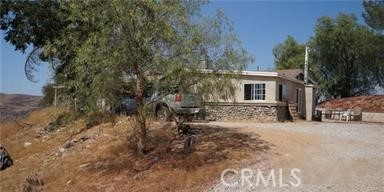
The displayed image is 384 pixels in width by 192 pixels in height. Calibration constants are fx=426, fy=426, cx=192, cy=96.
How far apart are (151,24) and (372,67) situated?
107 ft

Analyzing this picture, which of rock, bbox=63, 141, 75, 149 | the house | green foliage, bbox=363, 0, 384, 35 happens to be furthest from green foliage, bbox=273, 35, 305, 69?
rock, bbox=63, 141, 75, 149

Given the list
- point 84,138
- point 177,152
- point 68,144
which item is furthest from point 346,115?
point 68,144

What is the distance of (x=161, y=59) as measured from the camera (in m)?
11.0

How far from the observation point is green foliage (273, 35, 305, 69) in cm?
4341

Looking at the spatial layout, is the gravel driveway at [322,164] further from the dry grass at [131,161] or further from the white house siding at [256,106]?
the white house siding at [256,106]

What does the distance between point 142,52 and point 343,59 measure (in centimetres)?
Answer: 3274

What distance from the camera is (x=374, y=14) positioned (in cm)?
3481

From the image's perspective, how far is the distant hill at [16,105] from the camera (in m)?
28.6

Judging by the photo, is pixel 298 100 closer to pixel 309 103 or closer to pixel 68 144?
pixel 309 103

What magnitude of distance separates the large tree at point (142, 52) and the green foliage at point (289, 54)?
107 ft

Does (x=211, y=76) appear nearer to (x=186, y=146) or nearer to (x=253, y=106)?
Result: (x=186, y=146)

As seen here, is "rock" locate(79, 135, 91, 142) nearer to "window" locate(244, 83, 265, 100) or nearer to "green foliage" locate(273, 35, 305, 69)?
"window" locate(244, 83, 265, 100)

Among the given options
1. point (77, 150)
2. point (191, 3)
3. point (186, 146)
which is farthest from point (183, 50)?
point (77, 150)

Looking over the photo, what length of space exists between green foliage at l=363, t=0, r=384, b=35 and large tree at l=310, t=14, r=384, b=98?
6.14ft
